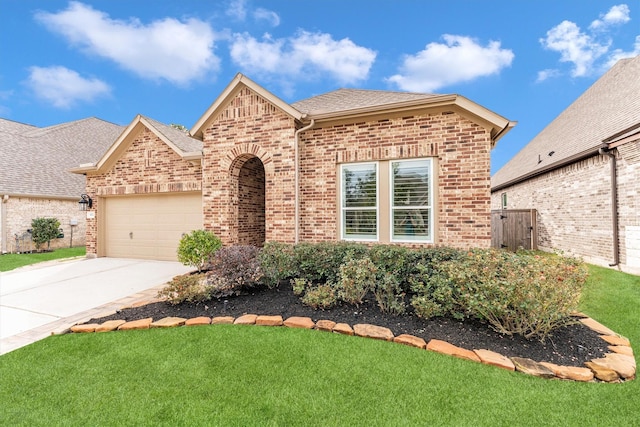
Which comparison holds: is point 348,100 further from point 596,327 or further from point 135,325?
point 135,325

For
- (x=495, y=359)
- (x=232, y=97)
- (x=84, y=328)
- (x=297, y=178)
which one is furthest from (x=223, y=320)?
(x=232, y=97)

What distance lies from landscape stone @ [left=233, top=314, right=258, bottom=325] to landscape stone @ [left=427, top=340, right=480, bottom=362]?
252 centimetres

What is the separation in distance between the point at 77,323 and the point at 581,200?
46.6 ft

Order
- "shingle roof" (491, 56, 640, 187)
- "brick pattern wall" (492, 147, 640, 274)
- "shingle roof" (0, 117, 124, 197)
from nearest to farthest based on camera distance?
"brick pattern wall" (492, 147, 640, 274) → "shingle roof" (491, 56, 640, 187) → "shingle roof" (0, 117, 124, 197)

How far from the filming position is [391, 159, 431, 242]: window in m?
7.02

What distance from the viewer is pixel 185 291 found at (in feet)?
16.6

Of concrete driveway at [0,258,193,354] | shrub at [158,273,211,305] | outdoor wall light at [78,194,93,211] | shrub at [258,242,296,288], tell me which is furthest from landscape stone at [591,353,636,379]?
outdoor wall light at [78,194,93,211]

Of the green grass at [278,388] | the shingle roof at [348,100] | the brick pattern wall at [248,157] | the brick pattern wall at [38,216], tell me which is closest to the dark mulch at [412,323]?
the green grass at [278,388]

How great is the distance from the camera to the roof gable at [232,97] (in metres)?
7.55

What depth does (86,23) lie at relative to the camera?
440 inches

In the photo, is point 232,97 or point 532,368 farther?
point 232,97

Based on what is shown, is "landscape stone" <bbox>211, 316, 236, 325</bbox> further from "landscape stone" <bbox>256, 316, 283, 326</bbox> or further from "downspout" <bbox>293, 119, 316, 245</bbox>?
"downspout" <bbox>293, 119, 316, 245</bbox>

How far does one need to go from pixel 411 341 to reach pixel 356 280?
4.34 ft

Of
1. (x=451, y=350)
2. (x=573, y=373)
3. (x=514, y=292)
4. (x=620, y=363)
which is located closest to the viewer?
(x=573, y=373)
